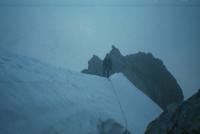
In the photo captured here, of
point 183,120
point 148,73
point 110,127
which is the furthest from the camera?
point 148,73

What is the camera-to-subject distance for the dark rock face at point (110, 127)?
4.95 meters

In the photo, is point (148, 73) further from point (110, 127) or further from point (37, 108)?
point (37, 108)

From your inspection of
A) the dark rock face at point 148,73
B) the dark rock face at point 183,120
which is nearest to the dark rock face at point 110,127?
the dark rock face at point 183,120

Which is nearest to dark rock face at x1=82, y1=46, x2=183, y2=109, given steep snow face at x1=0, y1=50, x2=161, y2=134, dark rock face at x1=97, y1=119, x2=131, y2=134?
dark rock face at x1=97, y1=119, x2=131, y2=134

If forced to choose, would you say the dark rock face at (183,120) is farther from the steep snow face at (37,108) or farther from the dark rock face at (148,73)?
the dark rock face at (148,73)

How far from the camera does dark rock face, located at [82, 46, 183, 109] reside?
99.8 feet

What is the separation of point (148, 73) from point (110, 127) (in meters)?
29.2

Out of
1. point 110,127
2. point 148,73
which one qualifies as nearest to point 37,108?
point 110,127

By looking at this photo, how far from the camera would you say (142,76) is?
Answer: 103 ft

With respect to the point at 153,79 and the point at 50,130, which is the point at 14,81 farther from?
the point at 153,79

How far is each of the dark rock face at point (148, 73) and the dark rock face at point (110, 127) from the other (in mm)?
24086

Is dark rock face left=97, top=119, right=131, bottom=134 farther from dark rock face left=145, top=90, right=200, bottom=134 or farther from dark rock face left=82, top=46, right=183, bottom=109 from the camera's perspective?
dark rock face left=82, top=46, right=183, bottom=109

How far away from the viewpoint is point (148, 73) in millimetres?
32750

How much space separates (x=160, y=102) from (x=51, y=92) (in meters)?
29.7
